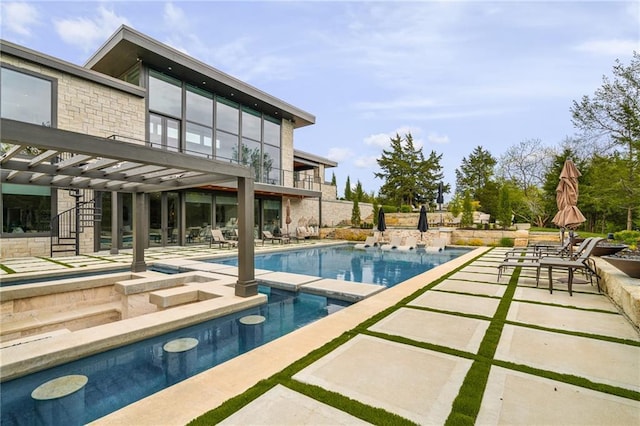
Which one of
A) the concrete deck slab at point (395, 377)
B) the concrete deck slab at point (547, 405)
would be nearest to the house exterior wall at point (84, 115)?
the concrete deck slab at point (395, 377)

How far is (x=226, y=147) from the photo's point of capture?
1686cm

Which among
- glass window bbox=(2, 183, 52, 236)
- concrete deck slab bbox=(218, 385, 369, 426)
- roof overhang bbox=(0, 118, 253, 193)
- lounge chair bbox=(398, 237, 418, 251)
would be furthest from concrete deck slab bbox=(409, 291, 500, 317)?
glass window bbox=(2, 183, 52, 236)

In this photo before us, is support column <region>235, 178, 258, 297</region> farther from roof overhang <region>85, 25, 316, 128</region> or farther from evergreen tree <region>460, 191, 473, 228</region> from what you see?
evergreen tree <region>460, 191, 473, 228</region>

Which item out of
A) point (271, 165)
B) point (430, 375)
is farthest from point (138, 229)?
point (271, 165)

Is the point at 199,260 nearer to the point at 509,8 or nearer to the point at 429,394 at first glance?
the point at 429,394

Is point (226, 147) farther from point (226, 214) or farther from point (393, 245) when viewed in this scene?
point (393, 245)

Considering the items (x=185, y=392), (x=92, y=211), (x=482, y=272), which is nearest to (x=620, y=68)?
(x=482, y=272)

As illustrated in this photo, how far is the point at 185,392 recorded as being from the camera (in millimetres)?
2547

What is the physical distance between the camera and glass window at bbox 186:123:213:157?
594 inches

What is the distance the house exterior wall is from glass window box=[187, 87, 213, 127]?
7.45 feet

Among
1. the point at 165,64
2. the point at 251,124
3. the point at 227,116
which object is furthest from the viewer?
the point at 251,124

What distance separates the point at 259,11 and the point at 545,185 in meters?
26.3

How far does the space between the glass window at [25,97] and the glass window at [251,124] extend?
28.5ft

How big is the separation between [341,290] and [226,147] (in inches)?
513
